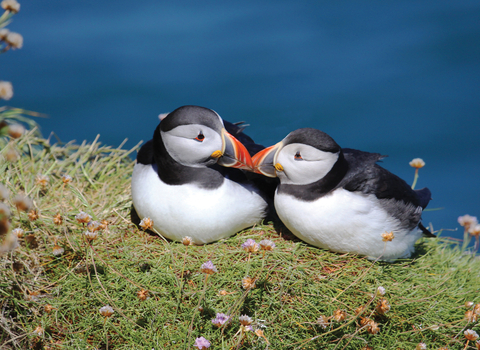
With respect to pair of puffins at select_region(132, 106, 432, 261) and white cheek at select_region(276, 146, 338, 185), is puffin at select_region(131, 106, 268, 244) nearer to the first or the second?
pair of puffins at select_region(132, 106, 432, 261)

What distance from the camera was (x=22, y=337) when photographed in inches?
69.3

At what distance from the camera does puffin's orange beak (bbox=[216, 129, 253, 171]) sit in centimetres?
189

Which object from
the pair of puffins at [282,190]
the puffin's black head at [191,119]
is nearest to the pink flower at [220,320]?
the pair of puffins at [282,190]

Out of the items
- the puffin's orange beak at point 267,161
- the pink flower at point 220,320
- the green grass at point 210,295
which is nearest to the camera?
the pink flower at point 220,320

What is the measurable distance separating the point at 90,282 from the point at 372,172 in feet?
4.32

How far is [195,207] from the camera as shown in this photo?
6.36 feet

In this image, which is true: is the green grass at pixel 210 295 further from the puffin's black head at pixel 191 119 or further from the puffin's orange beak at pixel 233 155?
the puffin's black head at pixel 191 119

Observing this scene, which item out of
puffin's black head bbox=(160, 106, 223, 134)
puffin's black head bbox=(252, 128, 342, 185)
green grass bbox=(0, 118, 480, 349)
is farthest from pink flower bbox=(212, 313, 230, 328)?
puffin's black head bbox=(160, 106, 223, 134)

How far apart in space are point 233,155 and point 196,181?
0.70 feet

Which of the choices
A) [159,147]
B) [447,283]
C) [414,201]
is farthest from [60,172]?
[447,283]

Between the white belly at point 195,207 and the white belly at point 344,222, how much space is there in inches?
7.9

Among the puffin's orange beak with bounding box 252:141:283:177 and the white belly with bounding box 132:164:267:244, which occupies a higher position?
the puffin's orange beak with bounding box 252:141:283:177

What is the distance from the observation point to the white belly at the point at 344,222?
1.82 m

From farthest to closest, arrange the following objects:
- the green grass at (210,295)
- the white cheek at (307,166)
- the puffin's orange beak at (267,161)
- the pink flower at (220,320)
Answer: the puffin's orange beak at (267,161), the white cheek at (307,166), the green grass at (210,295), the pink flower at (220,320)
